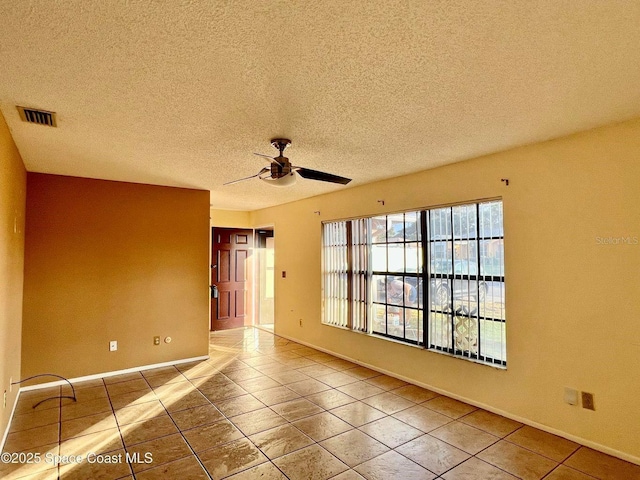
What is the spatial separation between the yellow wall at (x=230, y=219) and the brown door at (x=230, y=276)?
0.15 meters

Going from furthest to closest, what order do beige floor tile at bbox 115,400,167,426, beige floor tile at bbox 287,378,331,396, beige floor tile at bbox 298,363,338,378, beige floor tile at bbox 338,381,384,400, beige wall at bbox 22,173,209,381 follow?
1. beige floor tile at bbox 298,363,338,378
2. beige wall at bbox 22,173,209,381
3. beige floor tile at bbox 287,378,331,396
4. beige floor tile at bbox 338,381,384,400
5. beige floor tile at bbox 115,400,167,426

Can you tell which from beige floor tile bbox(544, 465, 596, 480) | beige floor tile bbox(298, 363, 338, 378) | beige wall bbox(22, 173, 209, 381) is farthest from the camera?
beige floor tile bbox(298, 363, 338, 378)

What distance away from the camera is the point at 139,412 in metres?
3.49

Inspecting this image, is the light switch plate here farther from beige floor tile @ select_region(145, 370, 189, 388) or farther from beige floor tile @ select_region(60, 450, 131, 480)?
beige floor tile @ select_region(145, 370, 189, 388)

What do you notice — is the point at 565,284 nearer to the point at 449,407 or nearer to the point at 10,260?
the point at 449,407

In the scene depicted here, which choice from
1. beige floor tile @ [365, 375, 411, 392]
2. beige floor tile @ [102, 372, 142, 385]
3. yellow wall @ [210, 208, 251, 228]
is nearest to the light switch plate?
beige floor tile @ [365, 375, 411, 392]

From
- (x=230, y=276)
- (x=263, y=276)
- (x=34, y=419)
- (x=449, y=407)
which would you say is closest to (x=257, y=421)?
(x=449, y=407)

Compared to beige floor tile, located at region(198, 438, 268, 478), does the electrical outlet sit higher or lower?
higher

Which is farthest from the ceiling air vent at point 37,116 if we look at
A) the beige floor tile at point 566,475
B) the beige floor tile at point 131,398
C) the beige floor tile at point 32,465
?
the beige floor tile at point 566,475

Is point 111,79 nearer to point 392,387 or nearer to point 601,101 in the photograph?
point 601,101

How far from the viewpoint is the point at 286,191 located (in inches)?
217

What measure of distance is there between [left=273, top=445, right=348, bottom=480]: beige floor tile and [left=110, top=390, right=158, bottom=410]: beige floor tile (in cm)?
192

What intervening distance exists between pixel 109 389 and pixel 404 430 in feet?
10.9

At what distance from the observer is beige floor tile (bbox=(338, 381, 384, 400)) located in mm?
3875
